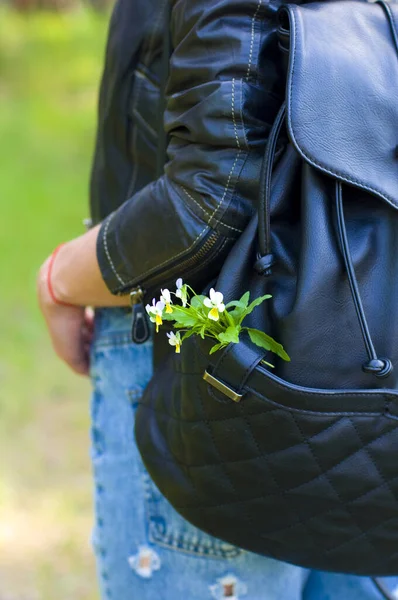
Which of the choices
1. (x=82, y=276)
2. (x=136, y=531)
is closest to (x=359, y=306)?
(x=82, y=276)

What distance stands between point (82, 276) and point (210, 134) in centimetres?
30

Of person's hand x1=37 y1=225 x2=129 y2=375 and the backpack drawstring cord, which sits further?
person's hand x1=37 y1=225 x2=129 y2=375

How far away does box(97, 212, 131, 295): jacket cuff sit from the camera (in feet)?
3.63

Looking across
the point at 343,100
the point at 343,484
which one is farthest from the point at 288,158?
the point at 343,484

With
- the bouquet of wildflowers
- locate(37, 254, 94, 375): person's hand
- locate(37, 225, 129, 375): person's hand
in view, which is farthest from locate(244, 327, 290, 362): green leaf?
locate(37, 254, 94, 375): person's hand

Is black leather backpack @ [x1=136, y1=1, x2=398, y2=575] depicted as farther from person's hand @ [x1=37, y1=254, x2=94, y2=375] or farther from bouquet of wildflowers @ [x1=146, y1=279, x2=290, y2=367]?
person's hand @ [x1=37, y1=254, x2=94, y2=375]

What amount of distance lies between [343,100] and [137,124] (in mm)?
354

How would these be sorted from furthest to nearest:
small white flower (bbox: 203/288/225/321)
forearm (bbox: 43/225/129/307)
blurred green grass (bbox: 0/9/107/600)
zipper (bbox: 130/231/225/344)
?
blurred green grass (bbox: 0/9/107/600)
forearm (bbox: 43/225/129/307)
zipper (bbox: 130/231/225/344)
small white flower (bbox: 203/288/225/321)

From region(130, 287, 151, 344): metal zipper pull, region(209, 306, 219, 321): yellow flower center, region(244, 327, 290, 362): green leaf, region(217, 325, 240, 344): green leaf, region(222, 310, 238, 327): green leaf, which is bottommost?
region(130, 287, 151, 344): metal zipper pull

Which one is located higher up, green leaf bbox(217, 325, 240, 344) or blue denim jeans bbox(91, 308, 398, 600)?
green leaf bbox(217, 325, 240, 344)

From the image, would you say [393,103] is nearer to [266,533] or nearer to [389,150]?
[389,150]

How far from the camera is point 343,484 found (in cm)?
96

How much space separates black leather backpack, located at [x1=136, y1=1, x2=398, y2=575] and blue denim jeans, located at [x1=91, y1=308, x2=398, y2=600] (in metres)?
0.19

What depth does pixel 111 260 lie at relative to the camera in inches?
43.8
